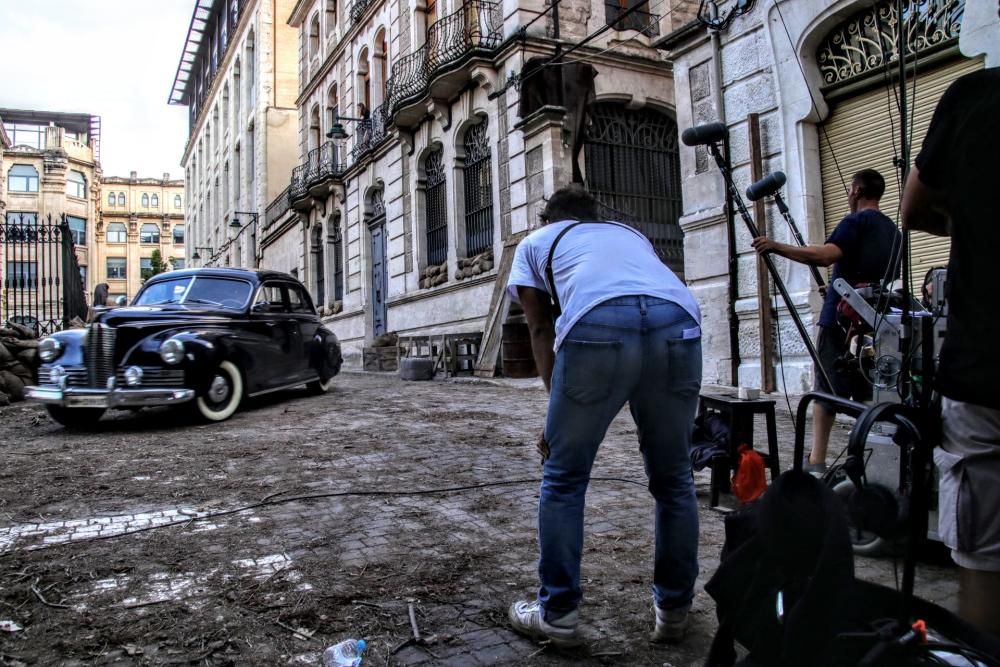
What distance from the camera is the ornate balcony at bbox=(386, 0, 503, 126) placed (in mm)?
14781

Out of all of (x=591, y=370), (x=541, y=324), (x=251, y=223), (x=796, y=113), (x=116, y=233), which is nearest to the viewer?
(x=591, y=370)

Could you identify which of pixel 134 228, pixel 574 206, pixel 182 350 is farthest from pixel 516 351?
pixel 134 228

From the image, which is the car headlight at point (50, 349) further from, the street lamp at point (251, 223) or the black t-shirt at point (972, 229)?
the street lamp at point (251, 223)

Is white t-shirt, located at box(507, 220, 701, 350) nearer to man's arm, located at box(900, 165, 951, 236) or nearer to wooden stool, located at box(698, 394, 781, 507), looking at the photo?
man's arm, located at box(900, 165, 951, 236)

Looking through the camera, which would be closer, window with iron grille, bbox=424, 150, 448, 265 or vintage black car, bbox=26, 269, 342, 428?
vintage black car, bbox=26, 269, 342, 428

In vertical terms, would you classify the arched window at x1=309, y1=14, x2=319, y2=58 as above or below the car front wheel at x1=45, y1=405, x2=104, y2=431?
above

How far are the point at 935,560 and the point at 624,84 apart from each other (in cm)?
1318

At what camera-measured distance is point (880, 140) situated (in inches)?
293

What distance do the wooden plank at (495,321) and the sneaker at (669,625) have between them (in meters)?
10.2

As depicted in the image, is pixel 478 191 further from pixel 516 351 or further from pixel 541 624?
pixel 541 624

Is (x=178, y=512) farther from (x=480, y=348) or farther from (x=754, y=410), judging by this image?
(x=480, y=348)

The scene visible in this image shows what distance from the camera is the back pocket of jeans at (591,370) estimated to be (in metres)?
2.34

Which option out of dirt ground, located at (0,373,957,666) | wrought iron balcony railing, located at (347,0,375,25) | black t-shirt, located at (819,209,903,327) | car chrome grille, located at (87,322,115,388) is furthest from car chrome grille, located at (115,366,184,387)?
wrought iron balcony railing, located at (347,0,375,25)

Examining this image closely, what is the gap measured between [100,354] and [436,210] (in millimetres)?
11377
